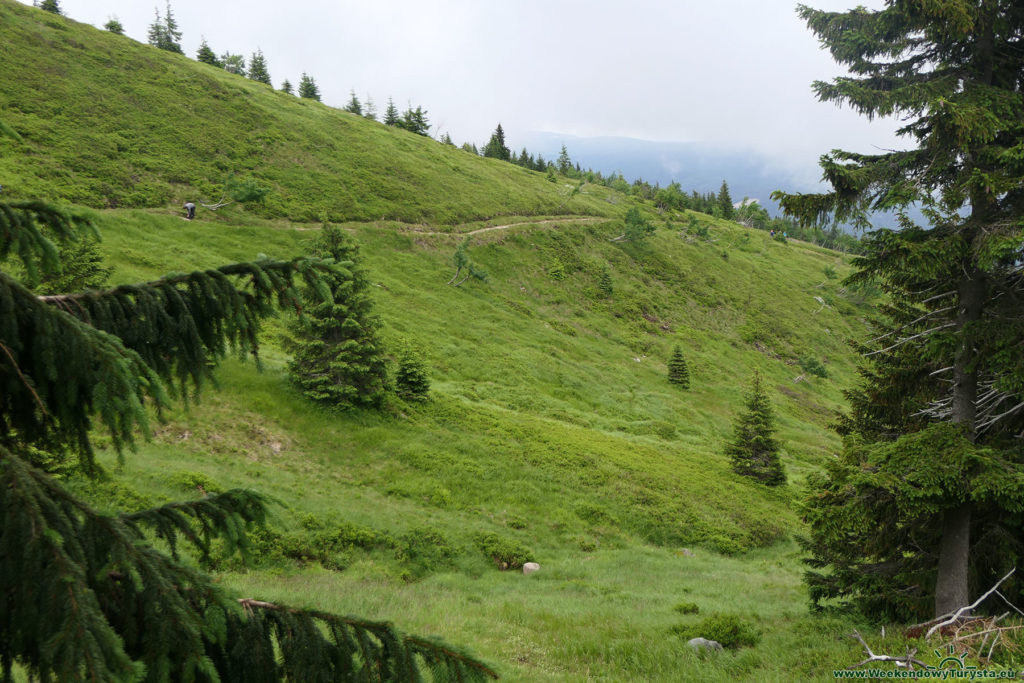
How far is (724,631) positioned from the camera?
32.1 feet

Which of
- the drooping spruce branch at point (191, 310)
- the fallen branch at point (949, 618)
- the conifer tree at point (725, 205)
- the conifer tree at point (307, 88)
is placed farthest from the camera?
the conifer tree at point (725, 205)

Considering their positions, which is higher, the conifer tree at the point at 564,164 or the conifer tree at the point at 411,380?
the conifer tree at the point at 564,164

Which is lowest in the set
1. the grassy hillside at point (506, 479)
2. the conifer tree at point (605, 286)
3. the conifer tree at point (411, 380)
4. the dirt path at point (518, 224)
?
A: the grassy hillside at point (506, 479)

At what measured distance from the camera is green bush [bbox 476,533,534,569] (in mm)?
16641

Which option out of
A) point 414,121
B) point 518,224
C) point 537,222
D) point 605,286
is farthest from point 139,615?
point 414,121

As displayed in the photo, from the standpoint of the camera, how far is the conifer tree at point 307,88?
95812 mm

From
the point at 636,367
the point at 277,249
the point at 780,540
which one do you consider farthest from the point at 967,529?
the point at 277,249

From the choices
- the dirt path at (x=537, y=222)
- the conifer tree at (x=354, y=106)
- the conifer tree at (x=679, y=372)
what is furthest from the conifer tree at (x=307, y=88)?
the conifer tree at (x=679, y=372)

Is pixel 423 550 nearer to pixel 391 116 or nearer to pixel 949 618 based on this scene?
pixel 949 618

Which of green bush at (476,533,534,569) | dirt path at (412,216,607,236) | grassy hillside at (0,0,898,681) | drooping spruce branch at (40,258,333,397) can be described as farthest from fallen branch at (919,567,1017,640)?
dirt path at (412,216,607,236)

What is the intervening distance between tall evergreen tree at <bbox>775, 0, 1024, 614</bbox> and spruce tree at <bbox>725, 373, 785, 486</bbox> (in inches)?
827

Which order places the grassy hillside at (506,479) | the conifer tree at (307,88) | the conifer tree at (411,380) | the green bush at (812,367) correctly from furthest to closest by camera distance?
1. the conifer tree at (307,88)
2. the green bush at (812,367)
3. the conifer tree at (411,380)
4. the grassy hillside at (506,479)

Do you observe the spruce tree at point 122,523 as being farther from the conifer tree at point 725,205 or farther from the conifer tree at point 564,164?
the conifer tree at point 564,164

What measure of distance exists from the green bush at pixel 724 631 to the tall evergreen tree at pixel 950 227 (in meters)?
2.58
